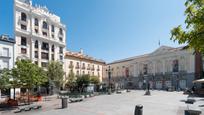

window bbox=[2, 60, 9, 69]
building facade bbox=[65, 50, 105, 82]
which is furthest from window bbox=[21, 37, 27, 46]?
building facade bbox=[65, 50, 105, 82]

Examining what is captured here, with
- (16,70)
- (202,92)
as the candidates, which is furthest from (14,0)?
(202,92)

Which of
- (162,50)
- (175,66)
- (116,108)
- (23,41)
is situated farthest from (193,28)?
(162,50)

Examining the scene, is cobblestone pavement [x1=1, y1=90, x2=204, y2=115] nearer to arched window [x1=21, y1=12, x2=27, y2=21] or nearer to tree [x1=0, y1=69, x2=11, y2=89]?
tree [x1=0, y1=69, x2=11, y2=89]

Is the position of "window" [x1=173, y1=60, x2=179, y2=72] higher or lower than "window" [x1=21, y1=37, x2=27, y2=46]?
lower

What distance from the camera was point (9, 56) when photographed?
1303 inches

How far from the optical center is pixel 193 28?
6344mm

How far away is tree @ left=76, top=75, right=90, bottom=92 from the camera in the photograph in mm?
39000

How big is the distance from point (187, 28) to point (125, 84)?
6343 centimetres

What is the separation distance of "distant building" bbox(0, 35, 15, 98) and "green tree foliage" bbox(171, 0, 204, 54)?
3101 cm

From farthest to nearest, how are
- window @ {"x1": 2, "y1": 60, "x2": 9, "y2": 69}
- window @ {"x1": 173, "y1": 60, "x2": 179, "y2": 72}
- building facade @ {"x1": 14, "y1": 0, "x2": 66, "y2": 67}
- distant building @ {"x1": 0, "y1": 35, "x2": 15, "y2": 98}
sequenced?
window @ {"x1": 173, "y1": 60, "x2": 179, "y2": 72}
building facade @ {"x1": 14, "y1": 0, "x2": 66, "y2": 67}
window @ {"x1": 2, "y1": 60, "x2": 9, "y2": 69}
distant building @ {"x1": 0, "y1": 35, "x2": 15, "y2": 98}

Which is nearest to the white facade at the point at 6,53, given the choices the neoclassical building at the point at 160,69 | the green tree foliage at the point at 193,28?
the neoclassical building at the point at 160,69

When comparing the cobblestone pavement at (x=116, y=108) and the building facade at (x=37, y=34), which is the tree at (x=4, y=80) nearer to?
the cobblestone pavement at (x=116, y=108)

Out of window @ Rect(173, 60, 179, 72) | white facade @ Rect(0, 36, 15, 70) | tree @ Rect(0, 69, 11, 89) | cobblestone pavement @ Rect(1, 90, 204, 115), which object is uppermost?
white facade @ Rect(0, 36, 15, 70)

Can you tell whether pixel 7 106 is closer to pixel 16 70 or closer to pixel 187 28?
pixel 16 70
